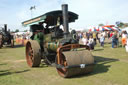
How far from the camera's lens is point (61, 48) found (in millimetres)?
4758

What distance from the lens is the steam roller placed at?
14.9 feet

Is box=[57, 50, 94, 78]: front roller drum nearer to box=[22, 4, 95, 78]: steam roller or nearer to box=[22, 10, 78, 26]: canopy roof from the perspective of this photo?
box=[22, 4, 95, 78]: steam roller

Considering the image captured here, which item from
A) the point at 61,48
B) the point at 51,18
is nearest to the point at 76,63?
the point at 61,48

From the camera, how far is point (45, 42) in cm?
644

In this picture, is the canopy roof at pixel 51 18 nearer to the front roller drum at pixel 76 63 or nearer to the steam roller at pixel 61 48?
the steam roller at pixel 61 48

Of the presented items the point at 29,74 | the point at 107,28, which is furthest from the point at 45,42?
the point at 107,28

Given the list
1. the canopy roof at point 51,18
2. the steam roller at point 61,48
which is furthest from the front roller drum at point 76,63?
the canopy roof at point 51,18

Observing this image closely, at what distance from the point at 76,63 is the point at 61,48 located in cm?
65

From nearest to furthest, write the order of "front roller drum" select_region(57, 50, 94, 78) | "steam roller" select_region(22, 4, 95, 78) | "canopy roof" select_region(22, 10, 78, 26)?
1. "front roller drum" select_region(57, 50, 94, 78)
2. "steam roller" select_region(22, 4, 95, 78)
3. "canopy roof" select_region(22, 10, 78, 26)

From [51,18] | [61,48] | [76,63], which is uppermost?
[51,18]

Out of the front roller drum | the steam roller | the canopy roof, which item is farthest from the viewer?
the canopy roof

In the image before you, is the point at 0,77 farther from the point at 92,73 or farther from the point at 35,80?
the point at 92,73

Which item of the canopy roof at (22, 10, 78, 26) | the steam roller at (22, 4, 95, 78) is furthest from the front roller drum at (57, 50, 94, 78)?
the canopy roof at (22, 10, 78, 26)

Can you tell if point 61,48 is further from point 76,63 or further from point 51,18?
point 51,18
